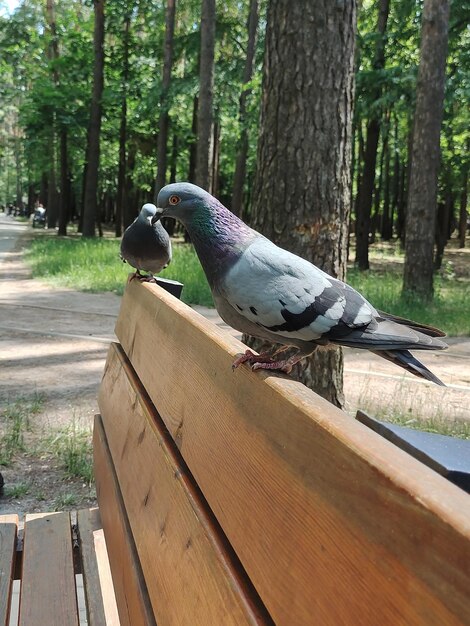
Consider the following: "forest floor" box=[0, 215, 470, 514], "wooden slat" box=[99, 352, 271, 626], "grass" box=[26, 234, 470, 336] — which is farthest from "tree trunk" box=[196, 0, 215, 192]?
"wooden slat" box=[99, 352, 271, 626]

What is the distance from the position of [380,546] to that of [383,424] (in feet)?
1.48

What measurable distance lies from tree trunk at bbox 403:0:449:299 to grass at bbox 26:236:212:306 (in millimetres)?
3770

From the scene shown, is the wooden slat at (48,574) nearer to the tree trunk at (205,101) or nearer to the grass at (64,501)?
the grass at (64,501)

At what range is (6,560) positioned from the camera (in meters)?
2.33

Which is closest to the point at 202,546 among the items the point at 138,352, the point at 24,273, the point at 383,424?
the point at 383,424

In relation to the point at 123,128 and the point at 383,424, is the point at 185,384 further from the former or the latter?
the point at 123,128

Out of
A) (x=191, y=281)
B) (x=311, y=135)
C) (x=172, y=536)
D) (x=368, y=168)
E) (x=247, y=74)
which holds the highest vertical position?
(x=247, y=74)

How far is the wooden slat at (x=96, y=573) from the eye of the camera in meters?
2.10

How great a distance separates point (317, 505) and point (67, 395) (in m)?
4.92

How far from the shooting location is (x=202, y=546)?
133 centimetres

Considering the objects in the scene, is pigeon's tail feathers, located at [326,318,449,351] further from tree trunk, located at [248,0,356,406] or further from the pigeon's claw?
tree trunk, located at [248,0,356,406]

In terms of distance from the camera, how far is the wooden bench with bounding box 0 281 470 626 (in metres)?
0.73

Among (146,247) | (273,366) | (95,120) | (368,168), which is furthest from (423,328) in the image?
(95,120)

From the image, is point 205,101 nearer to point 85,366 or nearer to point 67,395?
point 85,366
